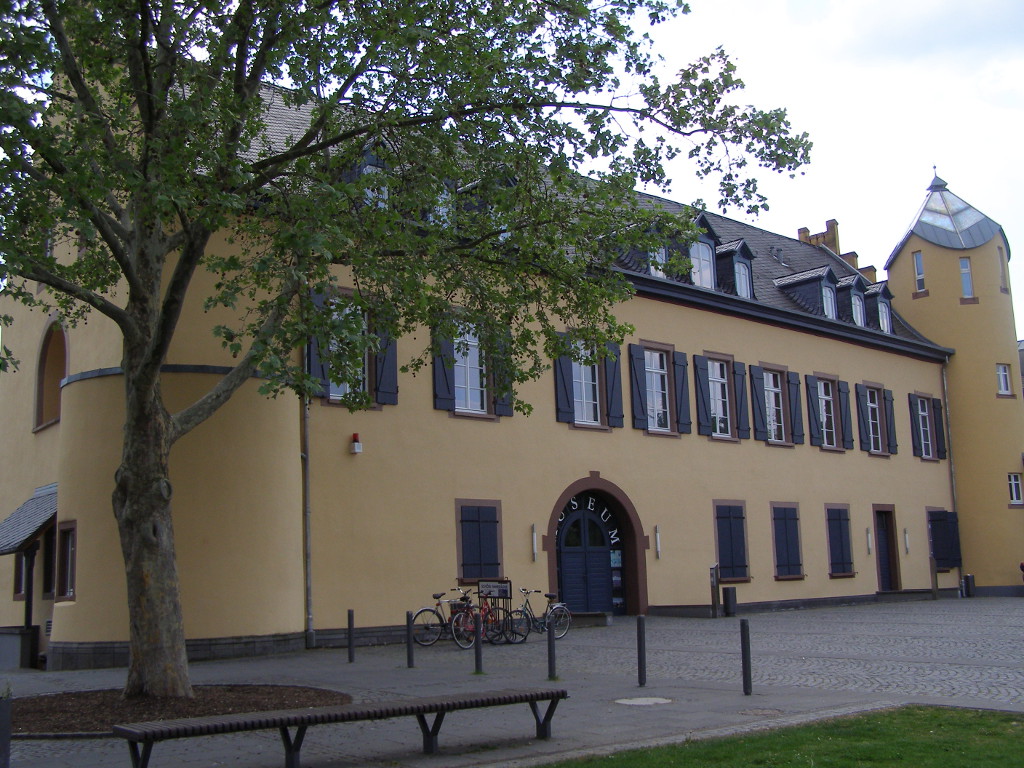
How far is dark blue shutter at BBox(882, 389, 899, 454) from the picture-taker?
1246 inches

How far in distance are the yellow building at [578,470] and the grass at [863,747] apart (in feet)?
23.9

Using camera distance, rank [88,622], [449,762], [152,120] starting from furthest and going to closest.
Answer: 1. [88,622]
2. [152,120]
3. [449,762]

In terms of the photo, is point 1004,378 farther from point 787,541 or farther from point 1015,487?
point 787,541

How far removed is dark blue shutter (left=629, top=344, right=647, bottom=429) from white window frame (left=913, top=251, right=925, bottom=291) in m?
15.2

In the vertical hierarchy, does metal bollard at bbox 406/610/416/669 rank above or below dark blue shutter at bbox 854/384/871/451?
below

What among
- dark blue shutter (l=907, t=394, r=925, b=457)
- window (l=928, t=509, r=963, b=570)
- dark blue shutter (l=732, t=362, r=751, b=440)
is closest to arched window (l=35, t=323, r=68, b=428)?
dark blue shutter (l=732, t=362, r=751, b=440)

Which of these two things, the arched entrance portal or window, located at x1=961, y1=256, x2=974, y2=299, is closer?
the arched entrance portal

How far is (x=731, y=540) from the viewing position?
25906 mm

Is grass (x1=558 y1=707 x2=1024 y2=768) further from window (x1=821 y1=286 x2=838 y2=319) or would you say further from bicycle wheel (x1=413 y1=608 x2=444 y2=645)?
window (x1=821 y1=286 x2=838 y2=319)

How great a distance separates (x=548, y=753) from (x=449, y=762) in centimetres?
73

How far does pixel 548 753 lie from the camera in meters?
8.01

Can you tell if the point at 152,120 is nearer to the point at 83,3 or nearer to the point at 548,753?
the point at 83,3

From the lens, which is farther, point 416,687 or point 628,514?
point 628,514

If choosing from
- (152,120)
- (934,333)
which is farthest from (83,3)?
(934,333)
